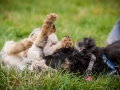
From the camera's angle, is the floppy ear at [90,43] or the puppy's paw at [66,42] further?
the floppy ear at [90,43]

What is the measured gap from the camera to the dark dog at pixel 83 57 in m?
3.95

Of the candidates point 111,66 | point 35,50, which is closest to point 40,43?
point 35,50

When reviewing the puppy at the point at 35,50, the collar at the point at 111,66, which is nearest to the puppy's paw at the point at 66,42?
the puppy at the point at 35,50

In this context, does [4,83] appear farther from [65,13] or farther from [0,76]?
[65,13]

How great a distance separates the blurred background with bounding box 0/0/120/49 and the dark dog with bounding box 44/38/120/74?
1.91 metres

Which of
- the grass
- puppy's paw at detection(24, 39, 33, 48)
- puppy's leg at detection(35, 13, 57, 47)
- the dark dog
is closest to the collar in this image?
the dark dog

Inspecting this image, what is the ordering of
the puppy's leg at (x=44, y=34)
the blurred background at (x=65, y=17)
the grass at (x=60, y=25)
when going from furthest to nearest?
the blurred background at (x=65, y=17) < the puppy's leg at (x=44, y=34) < the grass at (x=60, y=25)

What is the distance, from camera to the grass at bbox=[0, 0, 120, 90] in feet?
11.6

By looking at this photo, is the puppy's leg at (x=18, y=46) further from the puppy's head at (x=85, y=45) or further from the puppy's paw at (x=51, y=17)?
the puppy's head at (x=85, y=45)

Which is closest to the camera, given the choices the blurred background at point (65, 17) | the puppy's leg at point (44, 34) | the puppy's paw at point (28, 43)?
the puppy's paw at point (28, 43)

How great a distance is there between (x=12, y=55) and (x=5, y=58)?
11 centimetres

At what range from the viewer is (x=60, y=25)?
24.4ft

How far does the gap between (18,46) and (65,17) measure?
4.59 meters

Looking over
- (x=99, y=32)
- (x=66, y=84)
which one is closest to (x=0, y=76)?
(x=66, y=84)
